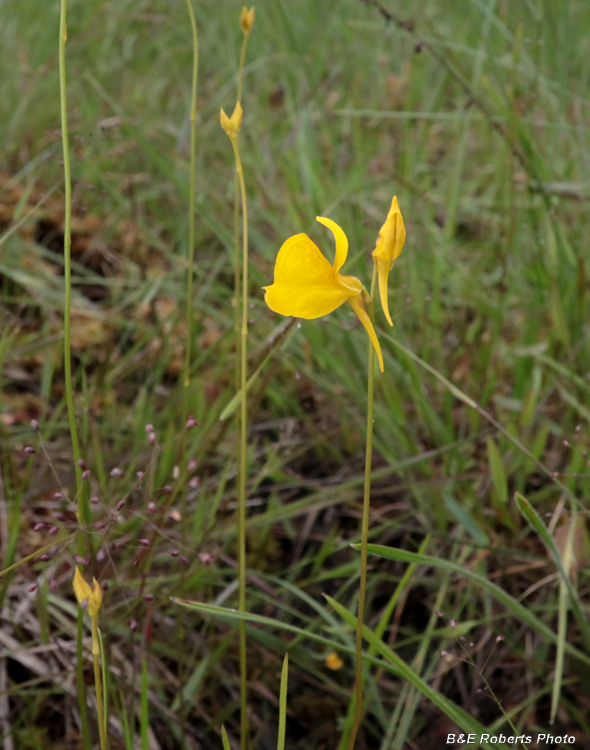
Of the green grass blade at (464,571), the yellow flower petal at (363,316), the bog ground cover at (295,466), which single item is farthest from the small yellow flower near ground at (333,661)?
the yellow flower petal at (363,316)

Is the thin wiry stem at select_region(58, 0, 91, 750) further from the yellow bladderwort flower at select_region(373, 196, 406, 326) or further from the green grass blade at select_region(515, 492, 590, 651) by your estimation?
the green grass blade at select_region(515, 492, 590, 651)

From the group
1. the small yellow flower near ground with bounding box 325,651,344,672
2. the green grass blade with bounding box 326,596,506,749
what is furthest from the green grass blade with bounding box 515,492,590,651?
the small yellow flower near ground with bounding box 325,651,344,672

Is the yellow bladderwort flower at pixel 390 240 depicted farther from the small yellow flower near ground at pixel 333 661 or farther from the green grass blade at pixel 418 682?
the small yellow flower near ground at pixel 333 661

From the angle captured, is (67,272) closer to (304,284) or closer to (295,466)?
(304,284)

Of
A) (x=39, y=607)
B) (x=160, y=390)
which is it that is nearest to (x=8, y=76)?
(x=160, y=390)

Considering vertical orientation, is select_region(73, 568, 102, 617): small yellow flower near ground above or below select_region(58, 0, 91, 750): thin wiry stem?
below

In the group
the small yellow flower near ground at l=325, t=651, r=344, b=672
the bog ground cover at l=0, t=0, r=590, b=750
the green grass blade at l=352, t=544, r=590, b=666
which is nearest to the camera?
the green grass blade at l=352, t=544, r=590, b=666

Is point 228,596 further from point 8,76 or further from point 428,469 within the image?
point 8,76

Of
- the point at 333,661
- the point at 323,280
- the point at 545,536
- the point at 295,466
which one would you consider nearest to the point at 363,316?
the point at 323,280
